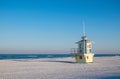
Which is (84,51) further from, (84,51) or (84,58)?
(84,58)

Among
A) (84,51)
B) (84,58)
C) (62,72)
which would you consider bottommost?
(62,72)

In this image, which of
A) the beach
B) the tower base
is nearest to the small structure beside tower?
the tower base

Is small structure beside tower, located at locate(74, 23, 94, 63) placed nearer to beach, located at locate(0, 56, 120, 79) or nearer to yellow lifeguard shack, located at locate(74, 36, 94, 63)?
yellow lifeguard shack, located at locate(74, 36, 94, 63)

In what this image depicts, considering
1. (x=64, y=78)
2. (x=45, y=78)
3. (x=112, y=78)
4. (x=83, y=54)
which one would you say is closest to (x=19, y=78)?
(x=45, y=78)

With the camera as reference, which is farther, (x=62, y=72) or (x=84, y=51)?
(x=84, y=51)

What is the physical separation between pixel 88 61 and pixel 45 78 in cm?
1468

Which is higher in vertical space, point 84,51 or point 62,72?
point 84,51

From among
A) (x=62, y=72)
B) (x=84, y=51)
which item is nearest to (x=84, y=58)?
(x=84, y=51)

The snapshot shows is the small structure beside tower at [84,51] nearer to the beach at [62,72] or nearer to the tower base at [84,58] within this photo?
the tower base at [84,58]

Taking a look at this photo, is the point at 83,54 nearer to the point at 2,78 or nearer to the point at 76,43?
the point at 76,43

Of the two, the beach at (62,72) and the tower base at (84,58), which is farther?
the tower base at (84,58)

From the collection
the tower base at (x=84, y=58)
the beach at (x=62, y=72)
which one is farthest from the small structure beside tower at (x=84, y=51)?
the beach at (x=62, y=72)

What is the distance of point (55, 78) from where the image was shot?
479 inches

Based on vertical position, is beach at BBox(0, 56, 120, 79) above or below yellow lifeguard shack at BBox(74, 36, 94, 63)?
below
